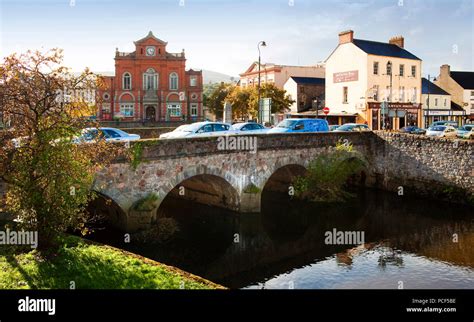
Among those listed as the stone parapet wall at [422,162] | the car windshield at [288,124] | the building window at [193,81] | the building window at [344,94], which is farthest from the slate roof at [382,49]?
the building window at [193,81]

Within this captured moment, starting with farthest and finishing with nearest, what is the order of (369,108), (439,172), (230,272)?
(369,108), (439,172), (230,272)

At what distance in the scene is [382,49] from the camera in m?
50.8

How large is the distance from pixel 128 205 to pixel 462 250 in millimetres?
13619

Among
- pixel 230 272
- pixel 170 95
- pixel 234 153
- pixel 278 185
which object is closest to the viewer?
pixel 230 272

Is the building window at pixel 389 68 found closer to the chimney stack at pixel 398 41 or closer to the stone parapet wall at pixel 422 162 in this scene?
the chimney stack at pixel 398 41

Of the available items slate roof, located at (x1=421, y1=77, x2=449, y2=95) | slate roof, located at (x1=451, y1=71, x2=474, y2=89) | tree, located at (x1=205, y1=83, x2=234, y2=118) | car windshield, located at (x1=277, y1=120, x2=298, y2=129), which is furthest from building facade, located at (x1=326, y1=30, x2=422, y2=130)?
car windshield, located at (x1=277, y1=120, x2=298, y2=129)

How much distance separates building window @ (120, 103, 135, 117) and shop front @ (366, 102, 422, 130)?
30.5 m

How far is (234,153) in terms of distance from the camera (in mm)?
23078

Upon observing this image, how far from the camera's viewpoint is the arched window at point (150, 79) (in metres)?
62.5

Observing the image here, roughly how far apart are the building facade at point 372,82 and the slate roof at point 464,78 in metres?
12.5

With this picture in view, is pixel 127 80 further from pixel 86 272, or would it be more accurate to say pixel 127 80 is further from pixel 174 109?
pixel 86 272

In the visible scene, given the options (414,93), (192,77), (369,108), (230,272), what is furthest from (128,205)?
(192,77)
